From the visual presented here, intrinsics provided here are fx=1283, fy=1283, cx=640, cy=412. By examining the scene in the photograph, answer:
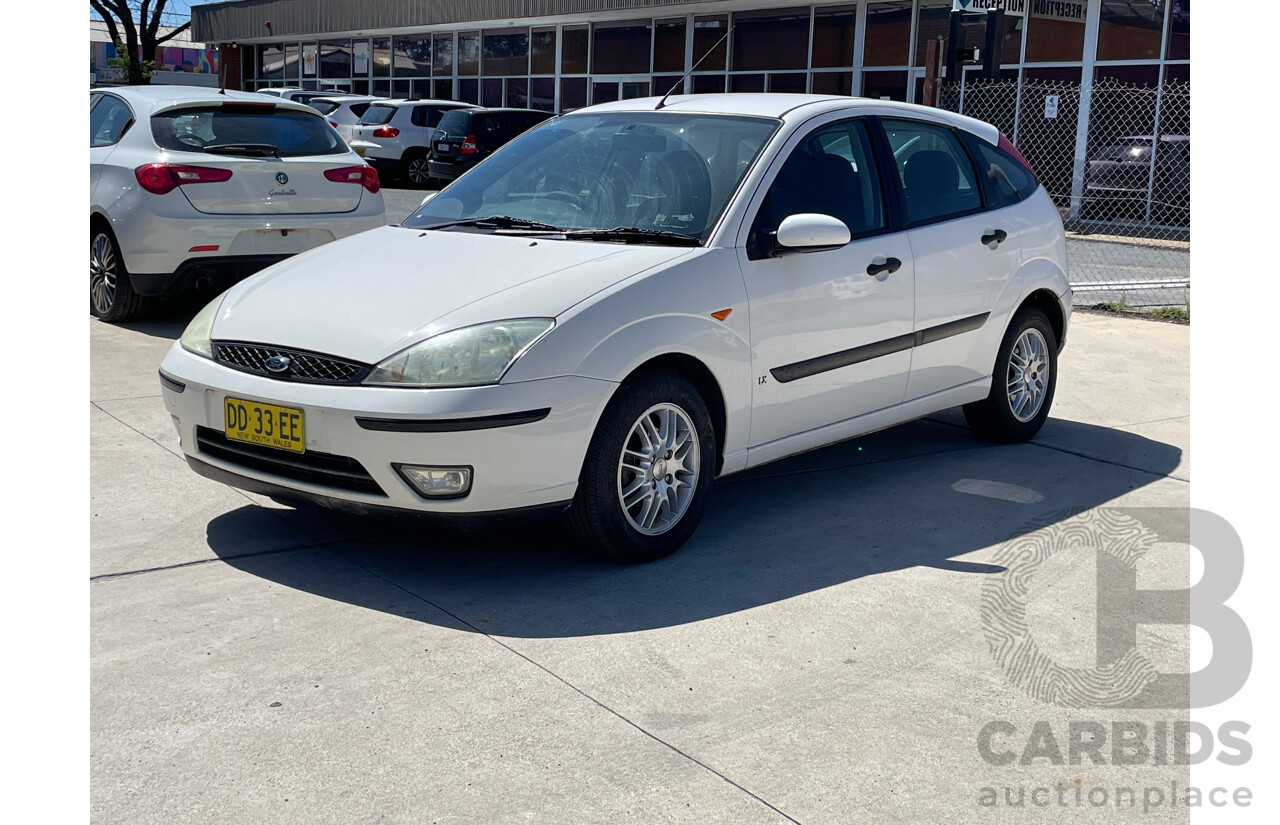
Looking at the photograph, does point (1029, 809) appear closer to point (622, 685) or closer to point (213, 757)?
point (622, 685)

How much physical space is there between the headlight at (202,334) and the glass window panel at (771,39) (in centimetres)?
2137

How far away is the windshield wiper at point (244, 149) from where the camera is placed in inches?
326

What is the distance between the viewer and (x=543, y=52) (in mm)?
30500

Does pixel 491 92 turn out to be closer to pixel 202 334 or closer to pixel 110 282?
pixel 110 282

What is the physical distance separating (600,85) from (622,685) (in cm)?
2669

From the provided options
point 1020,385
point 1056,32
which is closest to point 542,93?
point 1056,32

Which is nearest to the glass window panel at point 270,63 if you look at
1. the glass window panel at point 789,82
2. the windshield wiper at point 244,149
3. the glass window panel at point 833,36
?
the glass window panel at point 789,82

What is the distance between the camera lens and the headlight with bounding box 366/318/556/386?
400 cm

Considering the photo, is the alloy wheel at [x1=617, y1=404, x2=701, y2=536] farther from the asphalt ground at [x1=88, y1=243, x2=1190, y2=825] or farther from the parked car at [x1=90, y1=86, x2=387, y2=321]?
the parked car at [x1=90, y1=86, x2=387, y2=321]

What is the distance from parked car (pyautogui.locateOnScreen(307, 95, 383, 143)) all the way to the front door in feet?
67.0

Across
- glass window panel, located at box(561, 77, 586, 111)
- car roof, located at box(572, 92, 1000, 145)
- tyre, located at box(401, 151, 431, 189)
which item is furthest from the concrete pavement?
glass window panel, located at box(561, 77, 586, 111)

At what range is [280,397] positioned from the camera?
412cm

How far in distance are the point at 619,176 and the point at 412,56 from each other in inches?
1248

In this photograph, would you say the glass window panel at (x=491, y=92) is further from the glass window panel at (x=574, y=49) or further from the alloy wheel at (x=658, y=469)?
the alloy wheel at (x=658, y=469)
